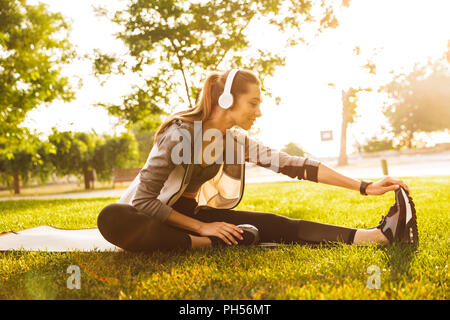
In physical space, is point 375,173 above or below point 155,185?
below

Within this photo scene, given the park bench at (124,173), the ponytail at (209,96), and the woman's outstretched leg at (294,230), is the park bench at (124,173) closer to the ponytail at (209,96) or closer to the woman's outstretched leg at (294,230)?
the woman's outstretched leg at (294,230)

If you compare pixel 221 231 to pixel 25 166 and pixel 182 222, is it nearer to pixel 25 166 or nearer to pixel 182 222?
pixel 182 222

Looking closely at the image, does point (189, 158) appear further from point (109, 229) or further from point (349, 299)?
point (349, 299)

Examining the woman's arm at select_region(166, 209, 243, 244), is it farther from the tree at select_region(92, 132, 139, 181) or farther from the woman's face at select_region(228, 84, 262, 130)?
the tree at select_region(92, 132, 139, 181)

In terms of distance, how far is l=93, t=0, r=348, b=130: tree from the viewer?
38.0 feet

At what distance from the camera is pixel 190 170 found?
9.62ft

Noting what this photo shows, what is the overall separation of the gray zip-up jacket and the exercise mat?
1.98ft

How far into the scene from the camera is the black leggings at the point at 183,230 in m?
2.76

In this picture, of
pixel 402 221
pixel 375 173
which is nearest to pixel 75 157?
pixel 375 173

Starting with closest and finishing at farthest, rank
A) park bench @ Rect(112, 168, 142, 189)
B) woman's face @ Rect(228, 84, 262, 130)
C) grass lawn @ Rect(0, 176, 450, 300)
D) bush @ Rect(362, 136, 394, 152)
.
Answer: grass lawn @ Rect(0, 176, 450, 300)
woman's face @ Rect(228, 84, 262, 130)
park bench @ Rect(112, 168, 142, 189)
bush @ Rect(362, 136, 394, 152)

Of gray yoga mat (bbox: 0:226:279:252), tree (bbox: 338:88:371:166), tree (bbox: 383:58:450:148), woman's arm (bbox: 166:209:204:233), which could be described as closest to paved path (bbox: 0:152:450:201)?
tree (bbox: 338:88:371:166)

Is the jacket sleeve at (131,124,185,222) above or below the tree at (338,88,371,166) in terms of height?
below

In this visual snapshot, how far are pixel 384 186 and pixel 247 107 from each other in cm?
127

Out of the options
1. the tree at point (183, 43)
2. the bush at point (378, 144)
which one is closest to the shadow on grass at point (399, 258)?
the tree at point (183, 43)
